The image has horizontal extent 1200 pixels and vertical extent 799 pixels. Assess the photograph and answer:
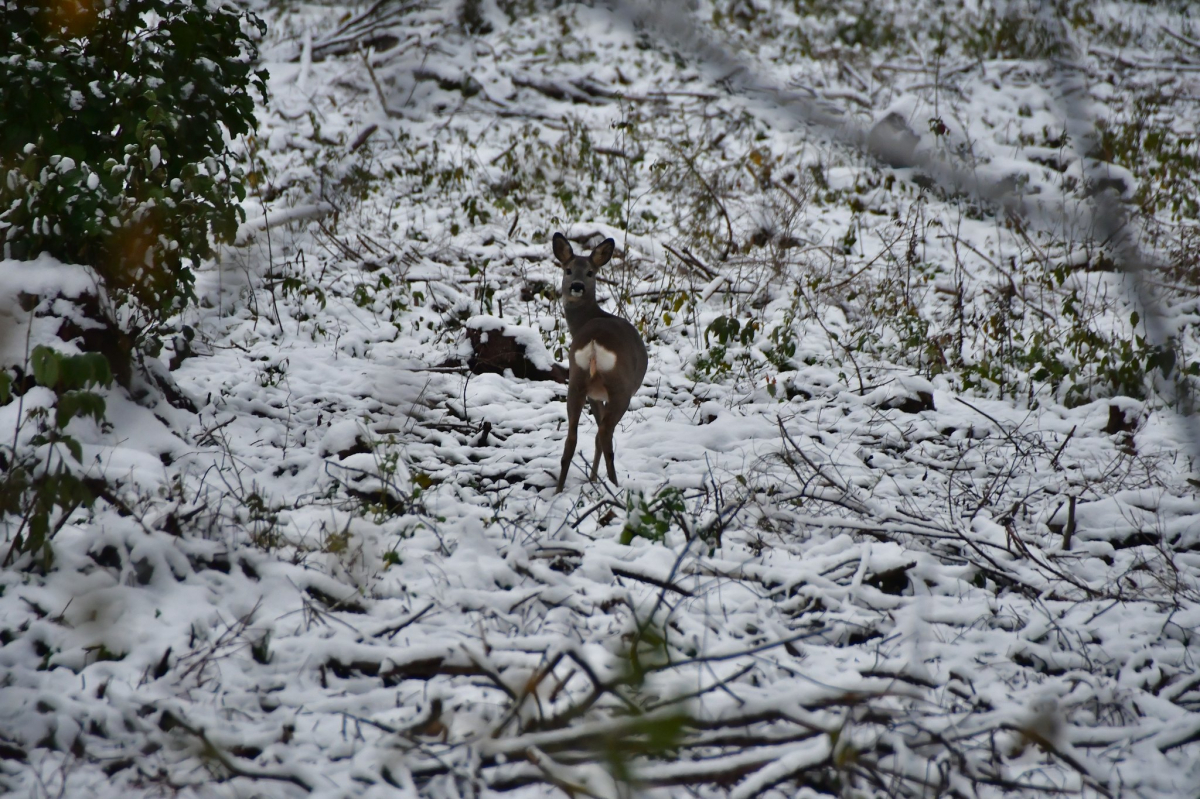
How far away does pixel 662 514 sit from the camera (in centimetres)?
398

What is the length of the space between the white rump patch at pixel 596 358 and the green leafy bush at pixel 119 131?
199cm

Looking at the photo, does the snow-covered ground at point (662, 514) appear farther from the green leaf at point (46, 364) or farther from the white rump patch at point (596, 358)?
the white rump patch at point (596, 358)

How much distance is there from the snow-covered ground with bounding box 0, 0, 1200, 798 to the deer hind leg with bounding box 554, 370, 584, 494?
0.37ft

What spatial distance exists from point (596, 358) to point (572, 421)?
385mm

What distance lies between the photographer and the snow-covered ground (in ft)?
7.66

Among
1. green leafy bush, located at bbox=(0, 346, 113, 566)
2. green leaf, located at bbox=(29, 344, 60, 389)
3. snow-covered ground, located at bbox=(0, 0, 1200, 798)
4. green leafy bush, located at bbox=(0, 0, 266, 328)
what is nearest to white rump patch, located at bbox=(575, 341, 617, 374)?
snow-covered ground, located at bbox=(0, 0, 1200, 798)

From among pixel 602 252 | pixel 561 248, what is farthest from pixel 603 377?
pixel 561 248

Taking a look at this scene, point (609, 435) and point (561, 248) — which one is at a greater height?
point (561, 248)

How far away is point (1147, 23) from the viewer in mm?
13859

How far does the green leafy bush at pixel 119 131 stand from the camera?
3746mm

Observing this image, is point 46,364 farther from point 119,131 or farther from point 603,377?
point 603,377

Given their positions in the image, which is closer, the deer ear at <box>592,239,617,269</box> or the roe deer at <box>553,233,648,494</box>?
the roe deer at <box>553,233,648,494</box>

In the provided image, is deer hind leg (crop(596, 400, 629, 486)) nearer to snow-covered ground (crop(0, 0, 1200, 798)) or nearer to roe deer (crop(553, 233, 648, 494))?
roe deer (crop(553, 233, 648, 494))

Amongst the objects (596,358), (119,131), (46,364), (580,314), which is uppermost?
(119,131)
